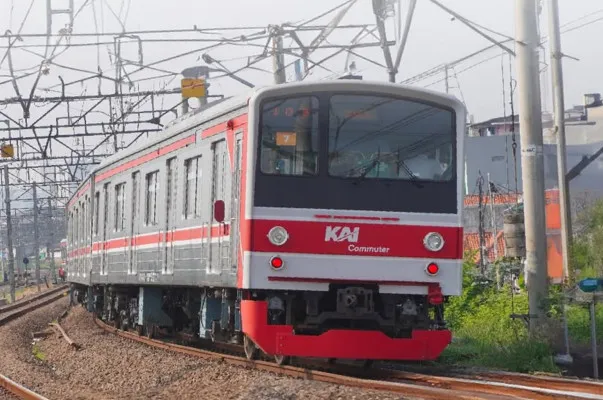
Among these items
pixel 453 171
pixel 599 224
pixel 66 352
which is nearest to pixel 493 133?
pixel 599 224

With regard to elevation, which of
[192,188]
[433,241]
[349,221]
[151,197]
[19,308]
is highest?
[151,197]

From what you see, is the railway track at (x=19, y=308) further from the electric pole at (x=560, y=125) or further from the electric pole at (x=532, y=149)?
the electric pole at (x=532, y=149)

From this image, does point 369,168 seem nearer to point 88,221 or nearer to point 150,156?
point 150,156

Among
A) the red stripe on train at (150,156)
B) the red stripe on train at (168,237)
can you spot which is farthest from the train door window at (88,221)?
the red stripe on train at (168,237)

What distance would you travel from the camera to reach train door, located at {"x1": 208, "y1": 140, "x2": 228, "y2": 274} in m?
11.4

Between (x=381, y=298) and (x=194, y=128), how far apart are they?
3616mm

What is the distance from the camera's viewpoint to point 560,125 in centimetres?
1780

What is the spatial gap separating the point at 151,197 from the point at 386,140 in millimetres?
5186

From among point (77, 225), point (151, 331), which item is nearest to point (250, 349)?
point (151, 331)

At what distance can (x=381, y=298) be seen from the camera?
10.7 metres

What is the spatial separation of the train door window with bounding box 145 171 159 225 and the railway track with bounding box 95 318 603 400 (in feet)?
10.9

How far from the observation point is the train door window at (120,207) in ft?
55.3

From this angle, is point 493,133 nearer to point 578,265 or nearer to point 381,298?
point 578,265

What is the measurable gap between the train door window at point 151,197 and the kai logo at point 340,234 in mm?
4599
